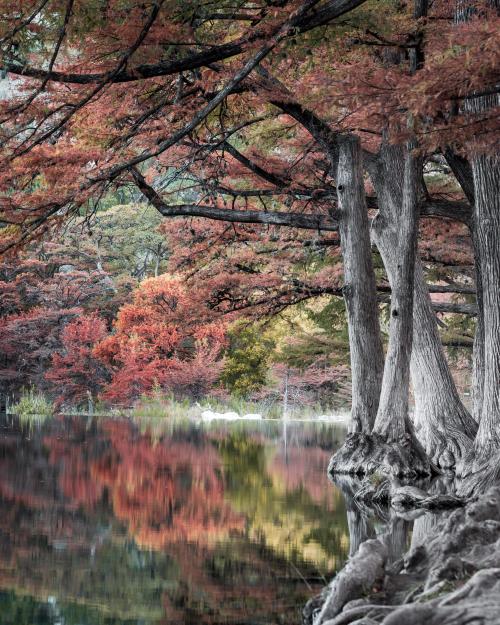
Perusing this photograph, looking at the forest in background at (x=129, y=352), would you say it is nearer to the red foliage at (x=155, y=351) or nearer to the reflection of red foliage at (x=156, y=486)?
the red foliage at (x=155, y=351)

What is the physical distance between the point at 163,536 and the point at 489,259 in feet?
17.2

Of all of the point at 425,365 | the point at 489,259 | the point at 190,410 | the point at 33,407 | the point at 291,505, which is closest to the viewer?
the point at 291,505

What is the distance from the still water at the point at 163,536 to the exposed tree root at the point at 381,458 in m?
0.43

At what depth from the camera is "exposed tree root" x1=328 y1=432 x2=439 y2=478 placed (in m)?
11.9

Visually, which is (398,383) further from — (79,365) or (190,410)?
(79,365)

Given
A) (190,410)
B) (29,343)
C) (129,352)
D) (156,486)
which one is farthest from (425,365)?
(29,343)

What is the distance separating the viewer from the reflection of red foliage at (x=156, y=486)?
8.18 m

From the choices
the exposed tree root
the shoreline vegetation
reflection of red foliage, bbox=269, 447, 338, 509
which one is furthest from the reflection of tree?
the shoreline vegetation

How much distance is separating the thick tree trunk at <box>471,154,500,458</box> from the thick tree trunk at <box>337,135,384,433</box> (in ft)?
8.68

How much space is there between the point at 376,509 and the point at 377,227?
5604 mm

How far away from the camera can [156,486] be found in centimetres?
1130

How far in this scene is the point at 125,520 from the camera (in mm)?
8516

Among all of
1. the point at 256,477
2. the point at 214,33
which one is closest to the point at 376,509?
the point at 256,477

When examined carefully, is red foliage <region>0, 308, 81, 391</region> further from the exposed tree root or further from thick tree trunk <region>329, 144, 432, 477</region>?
the exposed tree root
